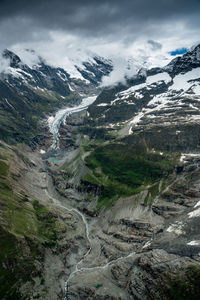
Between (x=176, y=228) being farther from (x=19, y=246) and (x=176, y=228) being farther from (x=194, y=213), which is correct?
(x=19, y=246)

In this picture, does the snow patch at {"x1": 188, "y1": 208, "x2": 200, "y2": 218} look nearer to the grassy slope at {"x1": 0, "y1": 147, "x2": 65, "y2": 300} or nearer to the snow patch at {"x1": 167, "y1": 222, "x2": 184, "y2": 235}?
the snow patch at {"x1": 167, "y1": 222, "x2": 184, "y2": 235}

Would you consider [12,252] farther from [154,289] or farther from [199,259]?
[199,259]

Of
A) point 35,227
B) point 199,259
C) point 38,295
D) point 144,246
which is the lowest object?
point 144,246

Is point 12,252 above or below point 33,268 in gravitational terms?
above

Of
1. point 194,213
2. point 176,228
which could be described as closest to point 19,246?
point 176,228

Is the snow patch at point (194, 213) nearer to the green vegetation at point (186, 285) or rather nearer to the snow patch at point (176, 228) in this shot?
the snow patch at point (176, 228)

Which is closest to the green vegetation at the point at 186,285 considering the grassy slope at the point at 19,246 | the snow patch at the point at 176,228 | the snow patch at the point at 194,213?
the snow patch at the point at 176,228

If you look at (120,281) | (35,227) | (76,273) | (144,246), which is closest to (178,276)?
(120,281)

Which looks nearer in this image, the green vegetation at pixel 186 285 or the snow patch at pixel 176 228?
the green vegetation at pixel 186 285

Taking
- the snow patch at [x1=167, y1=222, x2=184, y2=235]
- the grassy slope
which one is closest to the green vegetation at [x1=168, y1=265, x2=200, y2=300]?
the snow patch at [x1=167, y1=222, x2=184, y2=235]
